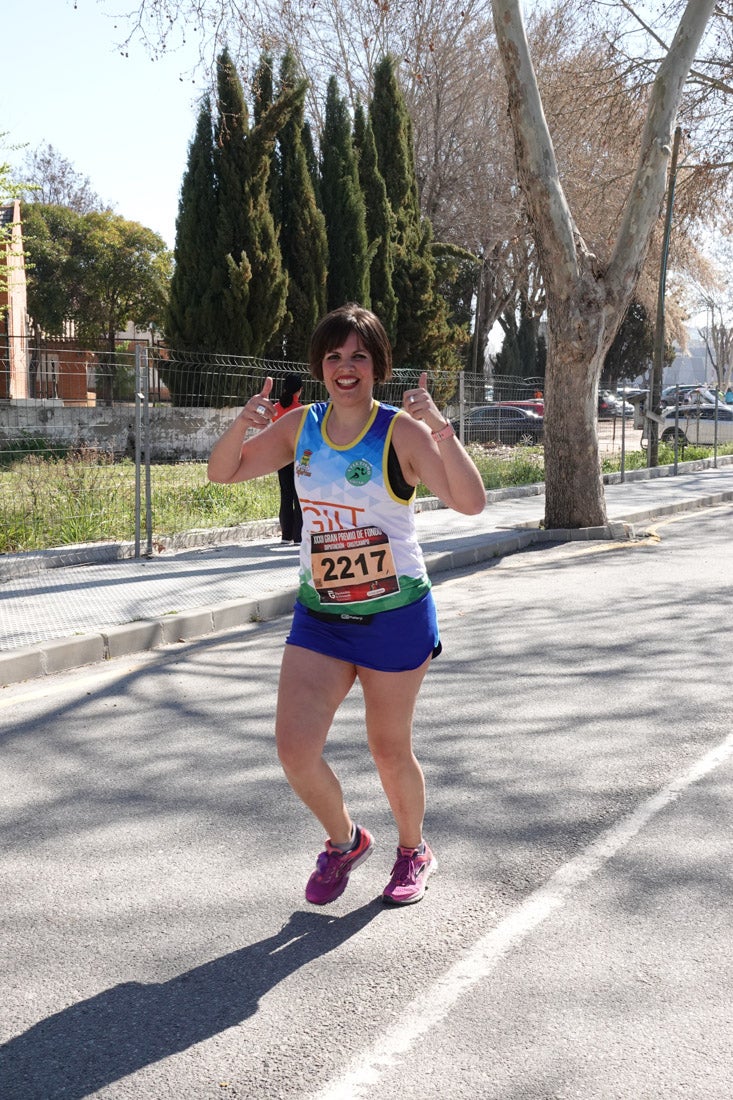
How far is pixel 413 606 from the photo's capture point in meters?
3.69

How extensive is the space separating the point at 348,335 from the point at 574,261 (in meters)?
10.2

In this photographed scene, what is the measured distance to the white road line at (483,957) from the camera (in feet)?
9.25

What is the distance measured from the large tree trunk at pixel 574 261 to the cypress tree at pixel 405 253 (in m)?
14.5

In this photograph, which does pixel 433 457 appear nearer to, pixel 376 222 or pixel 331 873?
pixel 331 873

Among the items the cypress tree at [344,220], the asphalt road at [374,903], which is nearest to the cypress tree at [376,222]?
the cypress tree at [344,220]

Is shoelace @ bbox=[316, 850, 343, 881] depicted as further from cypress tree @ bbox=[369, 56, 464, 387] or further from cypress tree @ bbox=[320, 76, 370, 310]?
cypress tree @ bbox=[369, 56, 464, 387]

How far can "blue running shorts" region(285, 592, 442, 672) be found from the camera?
144 inches

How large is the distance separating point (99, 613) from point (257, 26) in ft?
28.9

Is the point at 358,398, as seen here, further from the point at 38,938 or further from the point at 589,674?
the point at 589,674

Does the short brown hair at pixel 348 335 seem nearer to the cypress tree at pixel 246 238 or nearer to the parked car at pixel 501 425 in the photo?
the parked car at pixel 501 425

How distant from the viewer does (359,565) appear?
3635mm

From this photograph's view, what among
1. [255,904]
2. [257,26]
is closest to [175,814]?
[255,904]

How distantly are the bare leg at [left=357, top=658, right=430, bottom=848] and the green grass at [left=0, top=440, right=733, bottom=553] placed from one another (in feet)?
23.8

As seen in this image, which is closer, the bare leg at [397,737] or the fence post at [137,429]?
the bare leg at [397,737]
